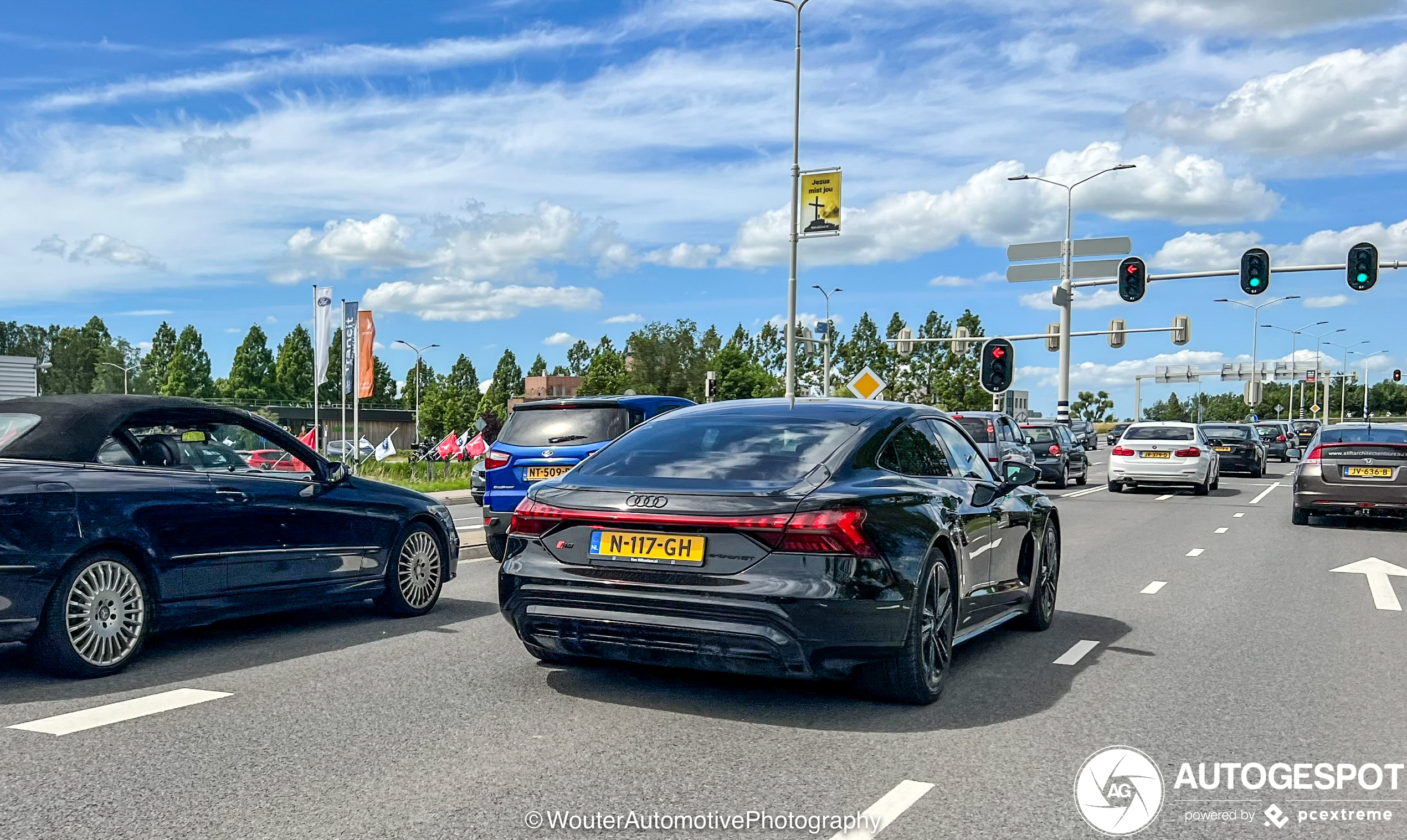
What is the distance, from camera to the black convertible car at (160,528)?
19.2 ft

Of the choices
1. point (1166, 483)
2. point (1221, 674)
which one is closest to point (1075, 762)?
point (1221, 674)

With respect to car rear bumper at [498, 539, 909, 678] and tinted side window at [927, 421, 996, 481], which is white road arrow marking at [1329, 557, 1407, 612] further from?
car rear bumper at [498, 539, 909, 678]

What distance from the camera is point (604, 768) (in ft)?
15.0

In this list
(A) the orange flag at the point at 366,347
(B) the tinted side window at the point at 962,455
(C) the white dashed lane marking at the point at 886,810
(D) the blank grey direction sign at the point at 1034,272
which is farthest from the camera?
(D) the blank grey direction sign at the point at 1034,272

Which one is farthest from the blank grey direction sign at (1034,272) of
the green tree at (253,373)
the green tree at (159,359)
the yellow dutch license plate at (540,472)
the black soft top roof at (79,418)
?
the green tree at (159,359)

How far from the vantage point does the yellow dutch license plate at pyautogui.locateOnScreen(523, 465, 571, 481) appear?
35.6 feet

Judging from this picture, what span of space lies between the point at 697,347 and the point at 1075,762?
9035cm

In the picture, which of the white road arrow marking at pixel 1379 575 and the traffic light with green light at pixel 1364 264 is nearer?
the white road arrow marking at pixel 1379 575

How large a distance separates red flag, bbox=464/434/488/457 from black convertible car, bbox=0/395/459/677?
18227 millimetres

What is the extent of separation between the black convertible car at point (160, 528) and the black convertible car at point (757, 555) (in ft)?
6.39

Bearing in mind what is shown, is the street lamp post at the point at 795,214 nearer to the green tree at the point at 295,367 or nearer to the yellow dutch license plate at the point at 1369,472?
the yellow dutch license plate at the point at 1369,472

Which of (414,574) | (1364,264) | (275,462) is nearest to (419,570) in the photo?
Answer: (414,574)

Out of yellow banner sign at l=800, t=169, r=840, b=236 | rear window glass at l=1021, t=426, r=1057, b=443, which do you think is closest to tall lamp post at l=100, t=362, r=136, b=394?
yellow banner sign at l=800, t=169, r=840, b=236

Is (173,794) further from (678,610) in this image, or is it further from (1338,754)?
(1338,754)
